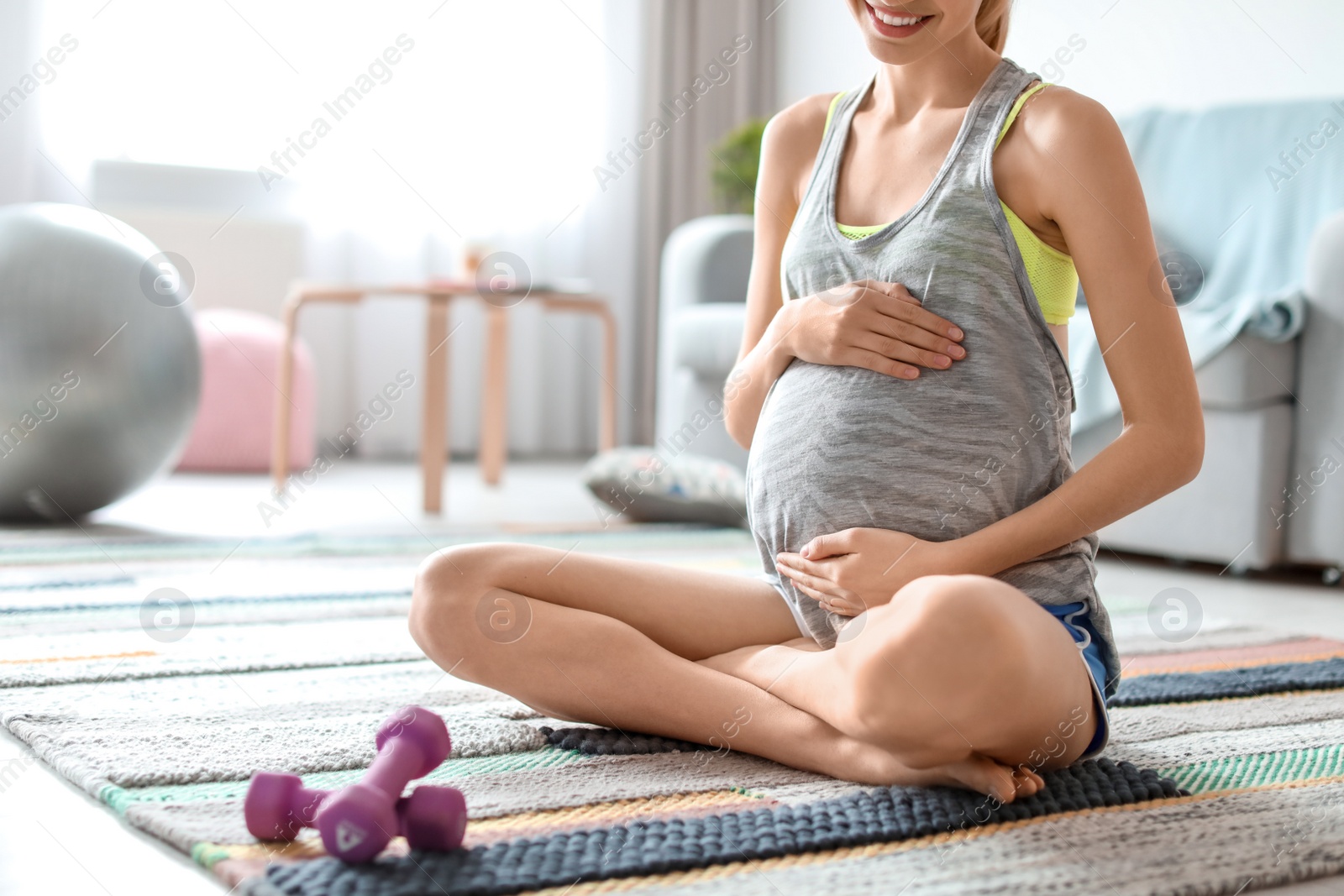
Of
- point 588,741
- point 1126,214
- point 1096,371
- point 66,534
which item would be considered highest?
point 1126,214

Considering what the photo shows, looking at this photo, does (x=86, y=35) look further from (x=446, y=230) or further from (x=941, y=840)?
(x=941, y=840)

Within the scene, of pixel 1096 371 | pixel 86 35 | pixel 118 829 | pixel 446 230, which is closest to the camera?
pixel 118 829

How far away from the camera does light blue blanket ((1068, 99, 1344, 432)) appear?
230 cm

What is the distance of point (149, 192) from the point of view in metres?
3.47

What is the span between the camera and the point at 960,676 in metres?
0.72

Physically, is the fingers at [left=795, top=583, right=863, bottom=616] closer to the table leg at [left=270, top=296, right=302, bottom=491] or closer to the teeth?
the teeth

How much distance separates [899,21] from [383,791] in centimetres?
60

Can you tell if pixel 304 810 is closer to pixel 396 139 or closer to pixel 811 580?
pixel 811 580

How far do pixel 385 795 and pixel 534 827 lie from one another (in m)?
0.12

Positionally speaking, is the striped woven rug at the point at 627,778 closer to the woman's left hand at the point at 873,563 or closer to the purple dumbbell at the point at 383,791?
the purple dumbbell at the point at 383,791

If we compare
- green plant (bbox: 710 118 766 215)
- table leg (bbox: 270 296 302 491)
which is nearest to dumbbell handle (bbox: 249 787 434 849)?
table leg (bbox: 270 296 302 491)

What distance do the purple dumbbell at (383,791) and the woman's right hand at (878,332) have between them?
0.37m

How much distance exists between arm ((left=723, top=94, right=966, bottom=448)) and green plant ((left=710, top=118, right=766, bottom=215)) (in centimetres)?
239

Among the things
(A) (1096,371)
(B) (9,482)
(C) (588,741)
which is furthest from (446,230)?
(C) (588,741)
